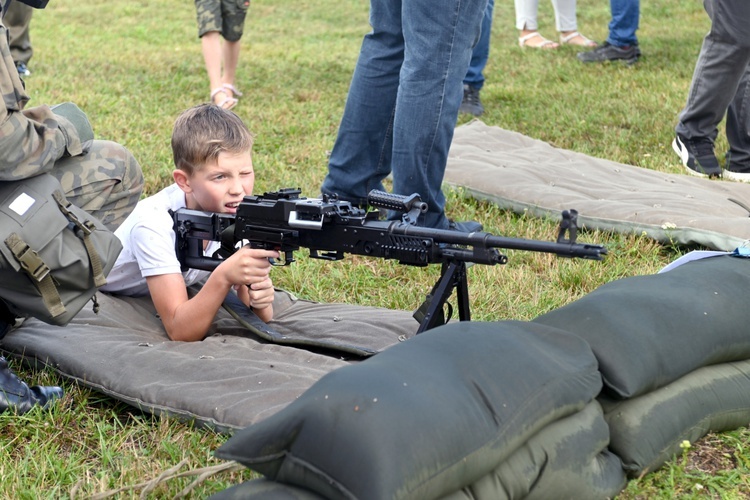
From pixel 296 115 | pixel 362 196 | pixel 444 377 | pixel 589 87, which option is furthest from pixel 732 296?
pixel 589 87

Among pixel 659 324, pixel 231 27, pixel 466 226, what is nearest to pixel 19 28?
pixel 231 27

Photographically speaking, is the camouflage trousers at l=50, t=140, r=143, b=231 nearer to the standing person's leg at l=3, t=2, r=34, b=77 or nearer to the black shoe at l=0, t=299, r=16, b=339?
the black shoe at l=0, t=299, r=16, b=339

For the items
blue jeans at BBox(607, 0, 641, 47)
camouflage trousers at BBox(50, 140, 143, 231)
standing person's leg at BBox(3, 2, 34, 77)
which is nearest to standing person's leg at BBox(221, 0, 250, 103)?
standing person's leg at BBox(3, 2, 34, 77)

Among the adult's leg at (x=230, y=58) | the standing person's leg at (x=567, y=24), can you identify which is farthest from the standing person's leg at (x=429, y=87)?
the standing person's leg at (x=567, y=24)

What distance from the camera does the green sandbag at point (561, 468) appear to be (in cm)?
231

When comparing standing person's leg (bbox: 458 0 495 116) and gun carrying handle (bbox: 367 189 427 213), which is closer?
gun carrying handle (bbox: 367 189 427 213)

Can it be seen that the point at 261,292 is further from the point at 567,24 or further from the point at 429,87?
the point at 567,24

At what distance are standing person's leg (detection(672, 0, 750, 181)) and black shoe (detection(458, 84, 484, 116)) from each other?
5.97 feet

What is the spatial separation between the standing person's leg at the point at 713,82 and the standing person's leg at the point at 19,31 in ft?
16.1

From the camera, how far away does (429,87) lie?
4.34 meters

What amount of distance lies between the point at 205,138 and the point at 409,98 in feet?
3.97

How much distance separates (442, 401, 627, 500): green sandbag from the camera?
231 cm

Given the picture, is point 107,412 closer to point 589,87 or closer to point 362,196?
point 362,196

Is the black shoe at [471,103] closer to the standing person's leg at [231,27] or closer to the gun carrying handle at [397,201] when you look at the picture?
the standing person's leg at [231,27]
